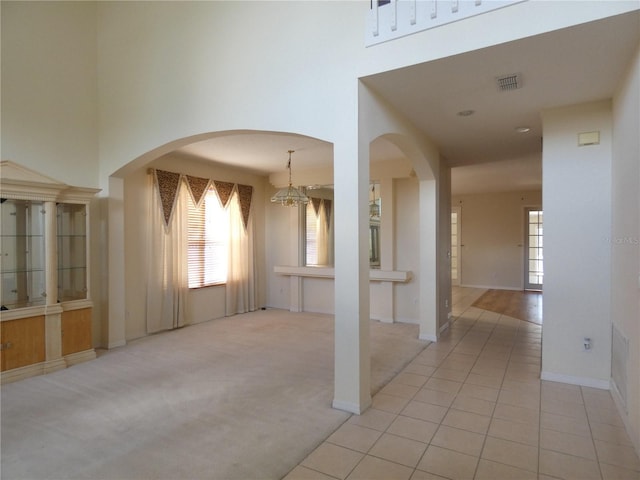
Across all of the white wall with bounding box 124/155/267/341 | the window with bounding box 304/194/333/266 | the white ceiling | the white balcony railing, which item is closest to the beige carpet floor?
the white wall with bounding box 124/155/267/341

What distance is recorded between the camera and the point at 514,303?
754 cm

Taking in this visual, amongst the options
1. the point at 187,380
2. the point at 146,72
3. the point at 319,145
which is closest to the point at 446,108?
the point at 319,145

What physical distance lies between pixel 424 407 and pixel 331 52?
2.90m

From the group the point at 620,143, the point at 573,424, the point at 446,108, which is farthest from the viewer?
the point at 446,108

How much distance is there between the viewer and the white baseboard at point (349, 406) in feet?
9.25

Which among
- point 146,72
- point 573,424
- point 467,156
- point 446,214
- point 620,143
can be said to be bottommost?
point 573,424

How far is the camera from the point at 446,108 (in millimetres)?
3430

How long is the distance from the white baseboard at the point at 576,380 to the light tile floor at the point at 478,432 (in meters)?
0.07

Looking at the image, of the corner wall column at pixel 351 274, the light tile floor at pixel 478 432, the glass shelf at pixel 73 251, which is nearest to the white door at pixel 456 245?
the light tile floor at pixel 478 432

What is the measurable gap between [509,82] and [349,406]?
9.10 feet

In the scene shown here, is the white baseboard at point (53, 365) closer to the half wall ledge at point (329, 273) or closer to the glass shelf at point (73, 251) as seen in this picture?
the glass shelf at point (73, 251)

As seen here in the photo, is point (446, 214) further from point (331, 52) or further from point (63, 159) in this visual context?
point (63, 159)

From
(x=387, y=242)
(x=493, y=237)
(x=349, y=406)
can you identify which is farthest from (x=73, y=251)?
(x=493, y=237)

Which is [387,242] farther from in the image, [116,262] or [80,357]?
[80,357]
